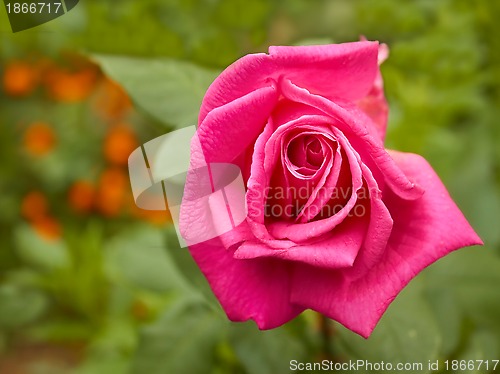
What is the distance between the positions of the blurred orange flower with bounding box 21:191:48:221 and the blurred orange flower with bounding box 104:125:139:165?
0.67 feet

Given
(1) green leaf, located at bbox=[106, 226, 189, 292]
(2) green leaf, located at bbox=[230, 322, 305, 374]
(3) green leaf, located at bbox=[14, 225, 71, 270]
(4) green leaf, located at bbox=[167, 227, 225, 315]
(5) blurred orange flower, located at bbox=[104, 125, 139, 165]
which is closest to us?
(4) green leaf, located at bbox=[167, 227, 225, 315]

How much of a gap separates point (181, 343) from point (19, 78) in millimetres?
1087

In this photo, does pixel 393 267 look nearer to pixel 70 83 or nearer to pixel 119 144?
pixel 119 144

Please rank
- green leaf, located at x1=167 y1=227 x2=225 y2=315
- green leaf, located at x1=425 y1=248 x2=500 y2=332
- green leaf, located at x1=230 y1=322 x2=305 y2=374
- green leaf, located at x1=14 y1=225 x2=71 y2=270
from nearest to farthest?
green leaf, located at x1=167 y1=227 x2=225 y2=315
green leaf, located at x1=230 y1=322 x2=305 y2=374
green leaf, located at x1=425 y1=248 x2=500 y2=332
green leaf, located at x1=14 y1=225 x2=71 y2=270

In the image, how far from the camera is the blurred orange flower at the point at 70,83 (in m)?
1.56

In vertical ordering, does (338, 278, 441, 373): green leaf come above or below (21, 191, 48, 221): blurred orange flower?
above

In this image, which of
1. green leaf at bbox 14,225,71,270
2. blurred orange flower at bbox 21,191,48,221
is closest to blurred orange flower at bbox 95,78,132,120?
blurred orange flower at bbox 21,191,48,221

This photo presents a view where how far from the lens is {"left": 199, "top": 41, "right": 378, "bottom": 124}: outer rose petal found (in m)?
0.40

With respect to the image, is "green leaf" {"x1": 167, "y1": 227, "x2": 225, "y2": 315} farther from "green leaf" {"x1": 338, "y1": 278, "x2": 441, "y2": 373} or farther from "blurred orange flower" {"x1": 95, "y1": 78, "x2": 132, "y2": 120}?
"blurred orange flower" {"x1": 95, "y1": 78, "x2": 132, "y2": 120}

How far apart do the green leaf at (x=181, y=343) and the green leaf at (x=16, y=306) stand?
0.21m

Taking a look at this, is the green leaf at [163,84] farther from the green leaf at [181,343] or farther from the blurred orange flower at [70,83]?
the blurred orange flower at [70,83]

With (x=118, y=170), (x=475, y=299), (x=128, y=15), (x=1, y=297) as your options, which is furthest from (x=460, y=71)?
(x=118, y=170)

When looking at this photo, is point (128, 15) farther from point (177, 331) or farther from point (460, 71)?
point (460, 71)

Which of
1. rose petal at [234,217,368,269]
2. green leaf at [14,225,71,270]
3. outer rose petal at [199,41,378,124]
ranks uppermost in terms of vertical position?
outer rose petal at [199,41,378,124]
